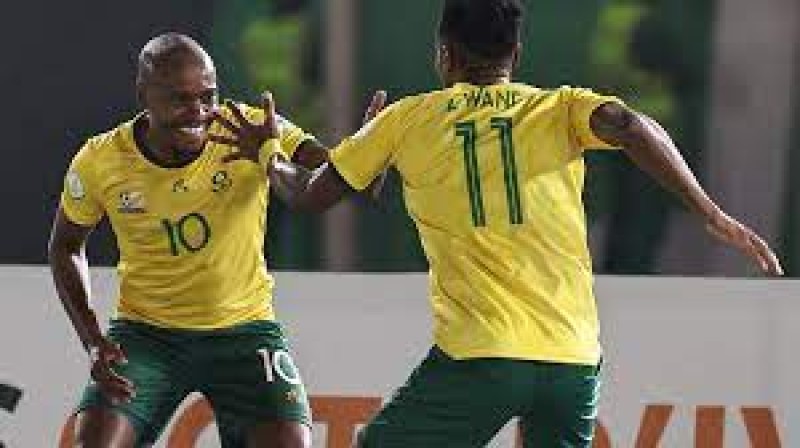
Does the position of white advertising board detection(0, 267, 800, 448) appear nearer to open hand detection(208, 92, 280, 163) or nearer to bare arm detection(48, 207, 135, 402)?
bare arm detection(48, 207, 135, 402)

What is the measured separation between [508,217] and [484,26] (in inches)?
17.4

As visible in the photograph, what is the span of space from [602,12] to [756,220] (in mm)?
885

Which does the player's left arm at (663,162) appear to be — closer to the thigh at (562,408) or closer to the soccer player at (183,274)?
the thigh at (562,408)

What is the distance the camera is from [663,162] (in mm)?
4977

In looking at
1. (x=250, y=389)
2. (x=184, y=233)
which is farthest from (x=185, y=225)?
(x=250, y=389)

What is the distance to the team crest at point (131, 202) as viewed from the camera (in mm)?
6211

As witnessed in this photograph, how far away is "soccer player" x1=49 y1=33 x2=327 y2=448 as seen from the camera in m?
6.12

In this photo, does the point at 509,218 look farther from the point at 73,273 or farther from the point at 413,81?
the point at 413,81

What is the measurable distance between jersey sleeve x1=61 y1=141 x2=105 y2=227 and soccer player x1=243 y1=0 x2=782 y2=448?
145 centimetres

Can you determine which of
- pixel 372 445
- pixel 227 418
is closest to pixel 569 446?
pixel 372 445

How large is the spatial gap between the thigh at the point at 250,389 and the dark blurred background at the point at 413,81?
4.48ft

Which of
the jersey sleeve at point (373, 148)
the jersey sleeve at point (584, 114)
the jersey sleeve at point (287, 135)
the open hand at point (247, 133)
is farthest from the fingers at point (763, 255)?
the jersey sleeve at point (287, 135)

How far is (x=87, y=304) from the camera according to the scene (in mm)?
6289

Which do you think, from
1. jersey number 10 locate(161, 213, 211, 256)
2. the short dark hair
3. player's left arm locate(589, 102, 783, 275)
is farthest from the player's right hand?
player's left arm locate(589, 102, 783, 275)
